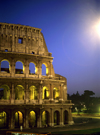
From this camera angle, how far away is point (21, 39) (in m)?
38.1

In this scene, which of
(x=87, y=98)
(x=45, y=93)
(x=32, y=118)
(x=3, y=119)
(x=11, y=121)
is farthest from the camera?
(x=87, y=98)

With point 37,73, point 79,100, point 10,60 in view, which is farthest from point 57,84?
point 79,100

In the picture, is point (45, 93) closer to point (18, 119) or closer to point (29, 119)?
point (29, 119)

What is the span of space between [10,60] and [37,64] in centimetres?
531

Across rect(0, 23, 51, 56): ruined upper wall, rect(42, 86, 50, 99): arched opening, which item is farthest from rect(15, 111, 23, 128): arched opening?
rect(0, 23, 51, 56): ruined upper wall

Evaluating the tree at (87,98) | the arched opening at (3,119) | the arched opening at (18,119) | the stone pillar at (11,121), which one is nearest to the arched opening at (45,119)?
the arched opening at (18,119)

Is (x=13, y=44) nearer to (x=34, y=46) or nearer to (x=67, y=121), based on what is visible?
(x=34, y=46)

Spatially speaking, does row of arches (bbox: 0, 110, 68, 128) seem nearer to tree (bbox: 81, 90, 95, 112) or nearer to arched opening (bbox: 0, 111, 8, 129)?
arched opening (bbox: 0, 111, 8, 129)

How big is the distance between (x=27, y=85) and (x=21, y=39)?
9484 millimetres

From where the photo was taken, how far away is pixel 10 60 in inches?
1391

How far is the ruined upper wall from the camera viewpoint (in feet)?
120

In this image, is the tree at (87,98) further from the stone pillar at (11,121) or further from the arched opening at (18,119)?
the stone pillar at (11,121)

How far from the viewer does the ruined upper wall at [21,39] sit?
3647 centimetres

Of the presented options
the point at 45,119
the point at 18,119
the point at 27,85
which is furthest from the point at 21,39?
the point at 45,119
